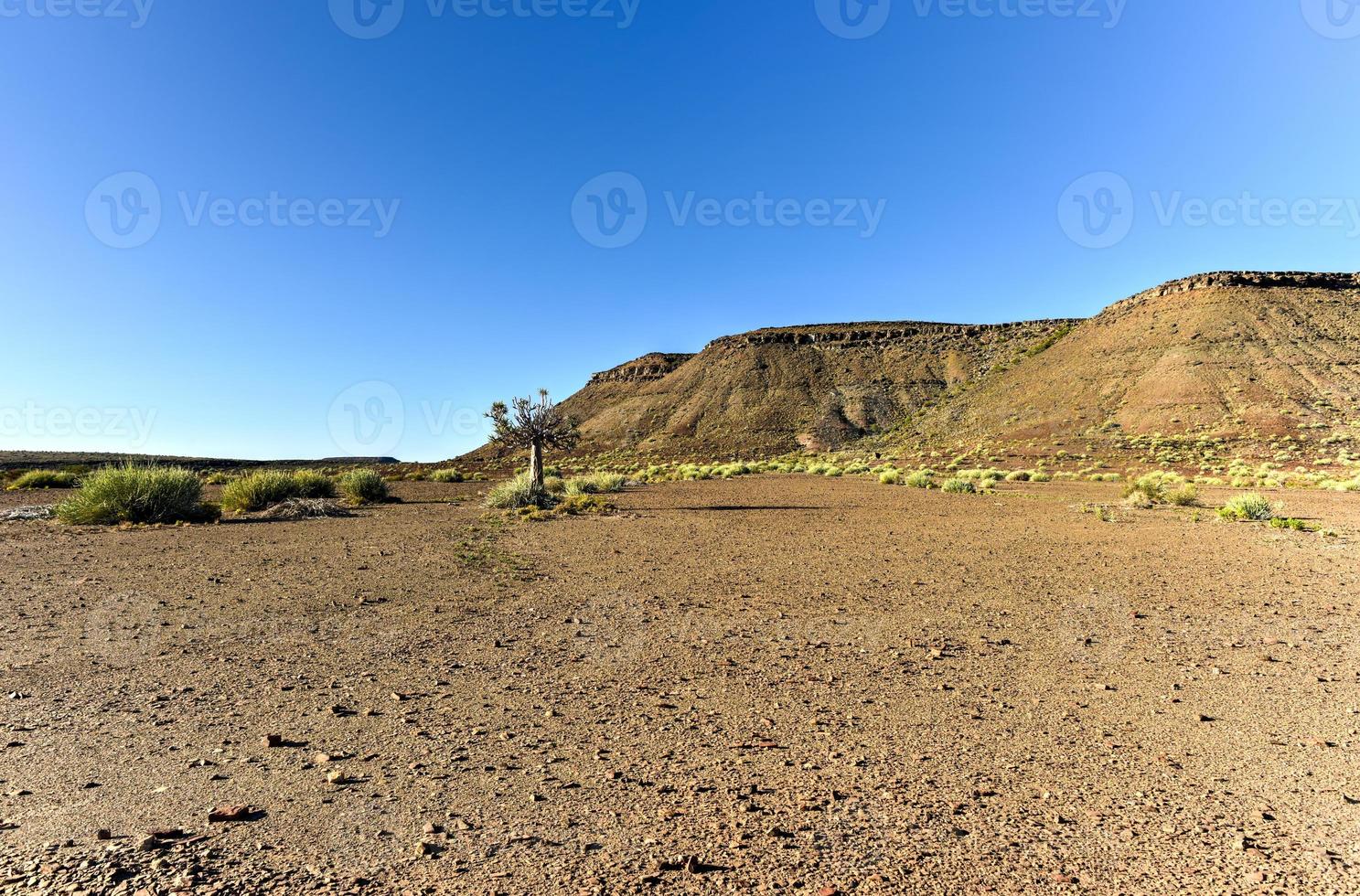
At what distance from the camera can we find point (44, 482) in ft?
110

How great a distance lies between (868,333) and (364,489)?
86.0 metres

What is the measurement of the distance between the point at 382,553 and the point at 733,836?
10.7 metres

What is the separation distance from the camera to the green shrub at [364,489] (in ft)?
80.1

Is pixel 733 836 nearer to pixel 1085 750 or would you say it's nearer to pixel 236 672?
pixel 1085 750

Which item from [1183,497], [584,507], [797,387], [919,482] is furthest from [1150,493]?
Answer: [797,387]

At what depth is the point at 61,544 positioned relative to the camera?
1261cm

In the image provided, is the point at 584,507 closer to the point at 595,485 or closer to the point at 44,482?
the point at 595,485

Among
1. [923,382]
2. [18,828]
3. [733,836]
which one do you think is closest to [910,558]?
[733,836]

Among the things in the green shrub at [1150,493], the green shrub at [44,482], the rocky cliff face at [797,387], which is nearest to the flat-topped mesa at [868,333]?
the rocky cliff face at [797,387]

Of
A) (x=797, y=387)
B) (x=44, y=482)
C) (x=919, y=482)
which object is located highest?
(x=797, y=387)

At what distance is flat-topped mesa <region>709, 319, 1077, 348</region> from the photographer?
93875 mm

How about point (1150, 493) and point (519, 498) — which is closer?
point (1150, 493)

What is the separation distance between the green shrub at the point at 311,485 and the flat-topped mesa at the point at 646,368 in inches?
3281

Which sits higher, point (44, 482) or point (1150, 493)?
point (44, 482)
